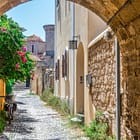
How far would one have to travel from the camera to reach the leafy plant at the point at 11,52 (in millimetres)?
11133

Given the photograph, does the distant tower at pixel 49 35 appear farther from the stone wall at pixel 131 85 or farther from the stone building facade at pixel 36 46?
the stone wall at pixel 131 85

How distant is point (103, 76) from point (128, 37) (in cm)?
376

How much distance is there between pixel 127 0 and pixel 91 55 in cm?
678

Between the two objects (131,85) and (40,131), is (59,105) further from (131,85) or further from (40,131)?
(131,85)

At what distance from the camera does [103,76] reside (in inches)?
373

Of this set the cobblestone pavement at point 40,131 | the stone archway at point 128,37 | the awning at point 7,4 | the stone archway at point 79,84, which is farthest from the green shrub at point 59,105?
the awning at point 7,4

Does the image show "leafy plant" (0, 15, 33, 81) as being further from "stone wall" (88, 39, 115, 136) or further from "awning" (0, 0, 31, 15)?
"awning" (0, 0, 31, 15)

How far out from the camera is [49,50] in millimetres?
40406

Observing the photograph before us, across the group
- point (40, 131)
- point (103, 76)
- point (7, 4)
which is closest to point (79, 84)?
point (40, 131)

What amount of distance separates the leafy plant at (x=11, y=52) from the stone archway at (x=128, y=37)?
17.4ft

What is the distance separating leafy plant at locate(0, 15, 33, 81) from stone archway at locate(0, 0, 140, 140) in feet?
17.4

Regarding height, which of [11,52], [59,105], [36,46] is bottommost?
[59,105]

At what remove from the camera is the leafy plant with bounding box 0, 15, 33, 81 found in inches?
438

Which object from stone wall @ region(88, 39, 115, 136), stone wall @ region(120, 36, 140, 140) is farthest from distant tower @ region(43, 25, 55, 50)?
stone wall @ region(120, 36, 140, 140)
